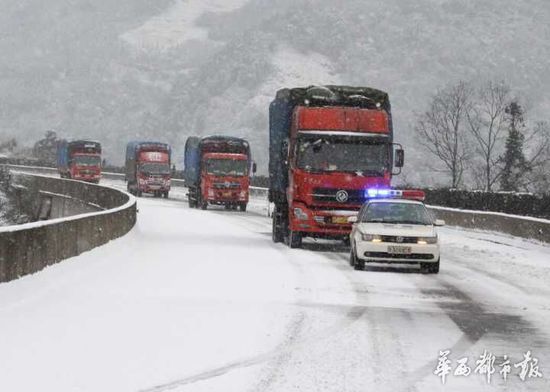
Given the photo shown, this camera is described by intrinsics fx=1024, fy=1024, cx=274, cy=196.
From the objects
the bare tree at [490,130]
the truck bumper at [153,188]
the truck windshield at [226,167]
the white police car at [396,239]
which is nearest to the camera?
the white police car at [396,239]

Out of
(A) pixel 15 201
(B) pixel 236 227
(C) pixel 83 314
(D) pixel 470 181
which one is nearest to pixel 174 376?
(C) pixel 83 314

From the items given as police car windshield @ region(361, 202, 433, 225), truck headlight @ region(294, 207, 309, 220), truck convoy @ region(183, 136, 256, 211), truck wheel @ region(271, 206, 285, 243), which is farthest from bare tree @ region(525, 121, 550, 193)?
police car windshield @ region(361, 202, 433, 225)

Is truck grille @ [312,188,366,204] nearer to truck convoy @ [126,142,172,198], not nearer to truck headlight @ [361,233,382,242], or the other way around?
truck headlight @ [361,233,382,242]

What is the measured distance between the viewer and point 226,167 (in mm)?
47938

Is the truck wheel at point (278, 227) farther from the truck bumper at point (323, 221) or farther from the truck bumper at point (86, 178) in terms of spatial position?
the truck bumper at point (86, 178)

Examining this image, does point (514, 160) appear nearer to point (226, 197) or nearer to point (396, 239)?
point (226, 197)

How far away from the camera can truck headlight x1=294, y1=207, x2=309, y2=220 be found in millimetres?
24844

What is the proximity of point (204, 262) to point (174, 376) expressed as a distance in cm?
1257

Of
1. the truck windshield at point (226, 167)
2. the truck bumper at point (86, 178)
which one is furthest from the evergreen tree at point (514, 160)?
the truck windshield at point (226, 167)

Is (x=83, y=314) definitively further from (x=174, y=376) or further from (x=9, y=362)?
(x=174, y=376)

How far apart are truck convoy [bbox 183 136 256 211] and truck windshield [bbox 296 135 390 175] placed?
2286cm

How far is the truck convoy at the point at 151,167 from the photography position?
6288 cm

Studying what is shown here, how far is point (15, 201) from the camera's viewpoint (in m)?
65.8

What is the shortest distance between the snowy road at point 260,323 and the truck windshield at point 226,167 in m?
24.9
